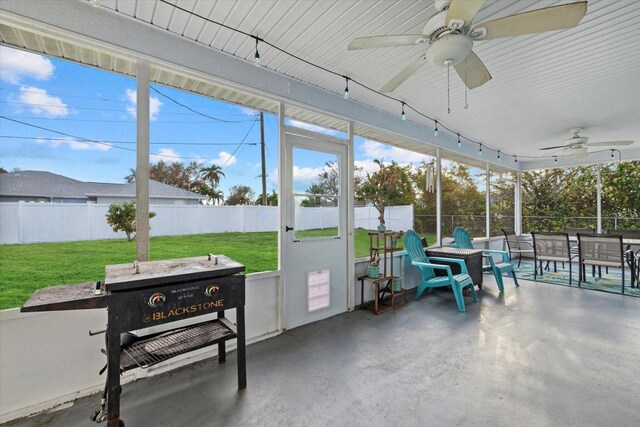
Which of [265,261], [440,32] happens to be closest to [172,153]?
[265,261]

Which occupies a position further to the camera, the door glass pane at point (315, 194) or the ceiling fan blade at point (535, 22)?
the door glass pane at point (315, 194)

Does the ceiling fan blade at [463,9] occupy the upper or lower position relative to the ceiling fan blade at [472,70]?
upper

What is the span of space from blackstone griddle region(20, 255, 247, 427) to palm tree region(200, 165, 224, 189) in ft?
7.85

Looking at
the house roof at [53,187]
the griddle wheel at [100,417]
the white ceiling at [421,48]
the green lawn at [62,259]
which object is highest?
the white ceiling at [421,48]

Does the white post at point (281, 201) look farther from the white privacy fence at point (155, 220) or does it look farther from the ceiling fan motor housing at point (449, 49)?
the ceiling fan motor housing at point (449, 49)

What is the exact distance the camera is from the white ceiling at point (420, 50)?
211 centimetres

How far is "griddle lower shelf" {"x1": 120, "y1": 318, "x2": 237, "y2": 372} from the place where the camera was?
1.83m

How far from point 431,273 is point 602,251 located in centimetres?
312

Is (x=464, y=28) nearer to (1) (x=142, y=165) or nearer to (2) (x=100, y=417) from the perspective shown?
(1) (x=142, y=165)

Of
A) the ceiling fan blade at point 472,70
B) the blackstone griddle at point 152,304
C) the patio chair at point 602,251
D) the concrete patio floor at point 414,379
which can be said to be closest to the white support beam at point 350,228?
the concrete patio floor at point 414,379

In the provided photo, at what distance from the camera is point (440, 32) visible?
1.84m

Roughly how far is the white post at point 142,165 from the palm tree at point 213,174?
1968mm

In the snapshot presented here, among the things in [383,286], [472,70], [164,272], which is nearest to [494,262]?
[383,286]

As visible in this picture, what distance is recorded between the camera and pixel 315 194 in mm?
3541
